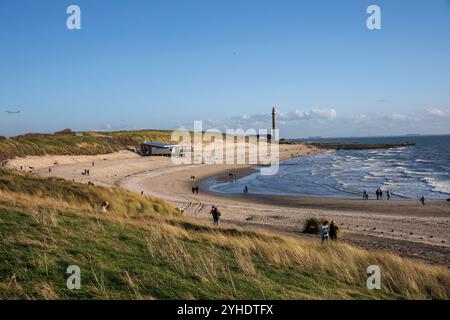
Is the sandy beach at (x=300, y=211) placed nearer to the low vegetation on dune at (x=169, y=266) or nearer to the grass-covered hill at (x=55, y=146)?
the grass-covered hill at (x=55, y=146)

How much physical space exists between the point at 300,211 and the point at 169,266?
23.3 m

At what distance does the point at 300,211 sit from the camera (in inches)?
1185

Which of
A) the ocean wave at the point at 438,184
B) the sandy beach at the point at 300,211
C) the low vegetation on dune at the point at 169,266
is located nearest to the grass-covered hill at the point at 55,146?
the sandy beach at the point at 300,211

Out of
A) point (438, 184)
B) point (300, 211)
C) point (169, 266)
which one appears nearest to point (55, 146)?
point (300, 211)

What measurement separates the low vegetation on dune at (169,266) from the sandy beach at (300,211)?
6.88 meters

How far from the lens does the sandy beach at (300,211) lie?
1895 cm

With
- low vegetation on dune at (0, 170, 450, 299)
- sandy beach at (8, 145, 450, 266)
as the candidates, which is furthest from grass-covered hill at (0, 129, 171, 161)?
low vegetation on dune at (0, 170, 450, 299)

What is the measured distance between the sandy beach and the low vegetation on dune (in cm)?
688

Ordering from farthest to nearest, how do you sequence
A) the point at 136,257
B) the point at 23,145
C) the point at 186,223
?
the point at 23,145, the point at 186,223, the point at 136,257

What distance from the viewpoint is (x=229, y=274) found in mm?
7566

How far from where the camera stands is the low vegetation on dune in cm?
648
